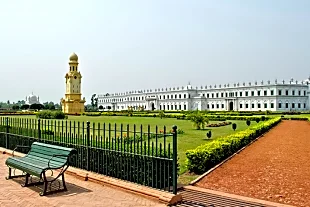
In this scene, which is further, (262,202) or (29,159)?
(29,159)

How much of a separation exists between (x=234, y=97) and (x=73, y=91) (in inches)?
1917

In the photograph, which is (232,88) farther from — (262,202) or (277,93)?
(262,202)

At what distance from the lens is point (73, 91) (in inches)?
2341

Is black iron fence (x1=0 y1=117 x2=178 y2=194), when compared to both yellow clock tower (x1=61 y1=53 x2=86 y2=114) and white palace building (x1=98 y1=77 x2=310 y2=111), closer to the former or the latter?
yellow clock tower (x1=61 y1=53 x2=86 y2=114)

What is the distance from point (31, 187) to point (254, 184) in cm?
476

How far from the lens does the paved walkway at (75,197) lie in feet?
18.4

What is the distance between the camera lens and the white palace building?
275 feet

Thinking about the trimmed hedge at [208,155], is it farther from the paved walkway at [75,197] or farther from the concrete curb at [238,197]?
the paved walkway at [75,197]

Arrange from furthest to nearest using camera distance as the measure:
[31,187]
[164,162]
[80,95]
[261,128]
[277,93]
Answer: [277,93] → [80,95] → [261,128] → [31,187] → [164,162]

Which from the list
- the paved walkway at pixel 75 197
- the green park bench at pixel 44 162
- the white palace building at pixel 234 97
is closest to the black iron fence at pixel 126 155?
the paved walkway at pixel 75 197

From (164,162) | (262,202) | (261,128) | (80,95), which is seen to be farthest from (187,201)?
(80,95)

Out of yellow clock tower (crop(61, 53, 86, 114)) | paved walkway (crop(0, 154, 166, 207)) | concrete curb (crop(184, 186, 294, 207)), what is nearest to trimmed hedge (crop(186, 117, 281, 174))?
concrete curb (crop(184, 186, 294, 207))

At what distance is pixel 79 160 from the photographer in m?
8.06

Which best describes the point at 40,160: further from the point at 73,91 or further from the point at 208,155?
the point at 73,91
